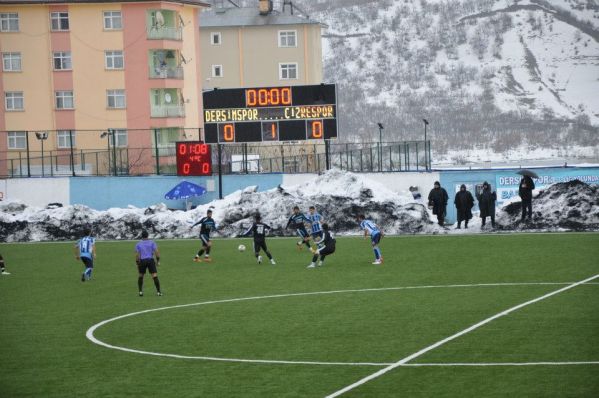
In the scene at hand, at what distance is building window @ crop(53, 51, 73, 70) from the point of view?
275 ft

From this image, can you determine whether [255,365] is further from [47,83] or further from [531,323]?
[47,83]

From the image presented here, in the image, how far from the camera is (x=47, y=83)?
83.7 m

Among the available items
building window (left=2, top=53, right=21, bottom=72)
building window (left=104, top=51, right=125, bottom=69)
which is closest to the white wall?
building window (left=2, top=53, right=21, bottom=72)

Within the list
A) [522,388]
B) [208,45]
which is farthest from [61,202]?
[208,45]

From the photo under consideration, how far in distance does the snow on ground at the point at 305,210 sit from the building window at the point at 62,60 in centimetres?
2812

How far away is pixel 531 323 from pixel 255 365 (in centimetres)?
640

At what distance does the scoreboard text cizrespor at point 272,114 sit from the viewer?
52781mm

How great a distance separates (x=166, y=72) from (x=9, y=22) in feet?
37.1

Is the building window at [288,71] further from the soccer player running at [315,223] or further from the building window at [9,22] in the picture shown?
the soccer player running at [315,223]

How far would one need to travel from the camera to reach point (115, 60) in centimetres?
8475

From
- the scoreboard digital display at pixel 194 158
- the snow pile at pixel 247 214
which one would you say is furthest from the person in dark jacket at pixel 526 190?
the scoreboard digital display at pixel 194 158

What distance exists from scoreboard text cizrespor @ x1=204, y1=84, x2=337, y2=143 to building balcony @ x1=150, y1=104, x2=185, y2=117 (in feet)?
105

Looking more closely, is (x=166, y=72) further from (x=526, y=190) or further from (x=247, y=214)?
(x=526, y=190)

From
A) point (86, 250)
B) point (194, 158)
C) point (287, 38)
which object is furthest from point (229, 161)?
point (287, 38)
